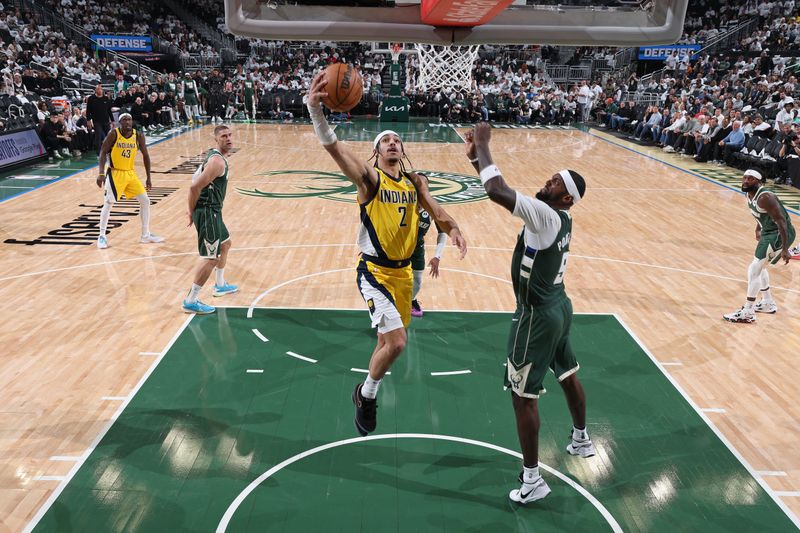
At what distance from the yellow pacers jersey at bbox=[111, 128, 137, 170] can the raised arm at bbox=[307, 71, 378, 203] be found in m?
Result: 5.80

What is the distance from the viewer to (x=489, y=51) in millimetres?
31375

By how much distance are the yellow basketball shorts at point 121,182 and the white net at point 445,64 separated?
11053 mm

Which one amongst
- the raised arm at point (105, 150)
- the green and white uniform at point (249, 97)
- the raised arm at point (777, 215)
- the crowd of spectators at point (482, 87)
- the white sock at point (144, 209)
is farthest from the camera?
the green and white uniform at point (249, 97)

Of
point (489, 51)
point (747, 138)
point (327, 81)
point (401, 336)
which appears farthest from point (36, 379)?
point (489, 51)

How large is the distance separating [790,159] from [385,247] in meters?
14.0

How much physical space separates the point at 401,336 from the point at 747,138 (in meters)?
16.3

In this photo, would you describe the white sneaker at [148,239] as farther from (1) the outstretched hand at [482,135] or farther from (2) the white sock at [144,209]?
(1) the outstretched hand at [482,135]

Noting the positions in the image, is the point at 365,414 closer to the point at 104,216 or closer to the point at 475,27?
the point at 475,27

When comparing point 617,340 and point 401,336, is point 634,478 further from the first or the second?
point 617,340

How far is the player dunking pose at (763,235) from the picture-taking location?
6.67 m

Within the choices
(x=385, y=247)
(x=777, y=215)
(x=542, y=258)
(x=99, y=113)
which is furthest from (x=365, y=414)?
(x=99, y=113)

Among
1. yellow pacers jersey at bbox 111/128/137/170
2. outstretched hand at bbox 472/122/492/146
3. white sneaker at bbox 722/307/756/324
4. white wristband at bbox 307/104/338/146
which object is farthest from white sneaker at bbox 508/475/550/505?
yellow pacers jersey at bbox 111/128/137/170

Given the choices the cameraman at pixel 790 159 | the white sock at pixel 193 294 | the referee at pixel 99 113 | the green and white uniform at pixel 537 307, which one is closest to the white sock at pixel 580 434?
the green and white uniform at pixel 537 307

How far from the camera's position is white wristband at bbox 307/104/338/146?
3.95 m
